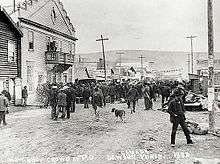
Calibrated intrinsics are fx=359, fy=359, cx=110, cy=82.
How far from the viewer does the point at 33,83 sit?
1177 inches

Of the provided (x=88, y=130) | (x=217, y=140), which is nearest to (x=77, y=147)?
(x=88, y=130)

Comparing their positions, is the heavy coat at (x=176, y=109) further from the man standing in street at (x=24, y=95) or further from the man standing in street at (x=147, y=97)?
the man standing in street at (x=24, y=95)

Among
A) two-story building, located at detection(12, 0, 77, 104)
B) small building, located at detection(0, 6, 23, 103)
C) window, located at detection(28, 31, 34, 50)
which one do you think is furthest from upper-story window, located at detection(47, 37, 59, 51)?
small building, located at detection(0, 6, 23, 103)

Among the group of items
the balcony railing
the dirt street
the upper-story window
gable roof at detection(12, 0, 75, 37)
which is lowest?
the dirt street

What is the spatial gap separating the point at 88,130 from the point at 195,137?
4382 mm

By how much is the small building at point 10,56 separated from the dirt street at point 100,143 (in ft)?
28.5

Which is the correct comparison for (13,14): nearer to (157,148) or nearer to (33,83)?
(33,83)

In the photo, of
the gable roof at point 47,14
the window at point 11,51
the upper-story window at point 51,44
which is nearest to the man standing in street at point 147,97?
the window at point 11,51

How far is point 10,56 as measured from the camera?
86.8ft

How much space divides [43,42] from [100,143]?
21.8m

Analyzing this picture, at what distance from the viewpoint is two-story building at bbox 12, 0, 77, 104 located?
28391 millimetres

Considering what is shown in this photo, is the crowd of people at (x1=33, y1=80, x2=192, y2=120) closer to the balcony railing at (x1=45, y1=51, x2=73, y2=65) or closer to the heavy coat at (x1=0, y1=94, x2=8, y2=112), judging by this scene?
the heavy coat at (x1=0, y1=94, x2=8, y2=112)

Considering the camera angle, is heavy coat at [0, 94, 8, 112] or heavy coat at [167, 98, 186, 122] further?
heavy coat at [0, 94, 8, 112]

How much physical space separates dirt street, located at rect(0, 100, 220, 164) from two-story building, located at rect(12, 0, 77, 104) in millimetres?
12397
